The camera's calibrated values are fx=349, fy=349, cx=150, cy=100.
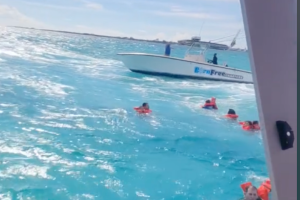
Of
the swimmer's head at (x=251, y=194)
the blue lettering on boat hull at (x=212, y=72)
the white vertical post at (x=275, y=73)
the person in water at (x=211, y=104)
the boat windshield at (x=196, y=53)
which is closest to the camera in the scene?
the white vertical post at (x=275, y=73)

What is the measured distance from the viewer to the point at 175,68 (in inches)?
674

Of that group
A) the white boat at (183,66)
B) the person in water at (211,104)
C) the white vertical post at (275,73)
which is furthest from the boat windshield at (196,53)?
the white vertical post at (275,73)

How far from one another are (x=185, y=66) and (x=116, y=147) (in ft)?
33.7

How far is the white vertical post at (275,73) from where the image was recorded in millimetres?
941

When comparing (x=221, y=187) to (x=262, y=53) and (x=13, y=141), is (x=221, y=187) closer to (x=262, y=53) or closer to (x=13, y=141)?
(x=13, y=141)

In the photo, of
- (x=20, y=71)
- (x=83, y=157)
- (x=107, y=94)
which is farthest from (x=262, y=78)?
(x=20, y=71)

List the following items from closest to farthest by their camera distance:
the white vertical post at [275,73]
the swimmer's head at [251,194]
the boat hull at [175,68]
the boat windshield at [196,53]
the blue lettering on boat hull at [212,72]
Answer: the white vertical post at [275,73] → the swimmer's head at [251,194] → the boat hull at [175,68] → the blue lettering on boat hull at [212,72] → the boat windshield at [196,53]

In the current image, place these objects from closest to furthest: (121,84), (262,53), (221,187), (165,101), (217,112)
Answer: (262,53) < (221,187) < (217,112) < (165,101) < (121,84)

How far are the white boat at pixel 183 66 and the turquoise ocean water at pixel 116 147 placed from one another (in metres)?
3.54

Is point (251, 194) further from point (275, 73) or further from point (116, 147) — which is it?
point (275, 73)

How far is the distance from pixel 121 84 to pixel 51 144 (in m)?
8.86

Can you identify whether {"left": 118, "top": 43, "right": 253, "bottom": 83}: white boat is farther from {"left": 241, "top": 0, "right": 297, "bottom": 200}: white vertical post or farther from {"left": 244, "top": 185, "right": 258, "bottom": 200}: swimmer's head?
{"left": 241, "top": 0, "right": 297, "bottom": 200}: white vertical post

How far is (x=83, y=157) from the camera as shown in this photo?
6715 mm

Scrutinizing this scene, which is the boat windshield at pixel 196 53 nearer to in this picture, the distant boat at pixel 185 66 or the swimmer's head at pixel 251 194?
the distant boat at pixel 185 66
